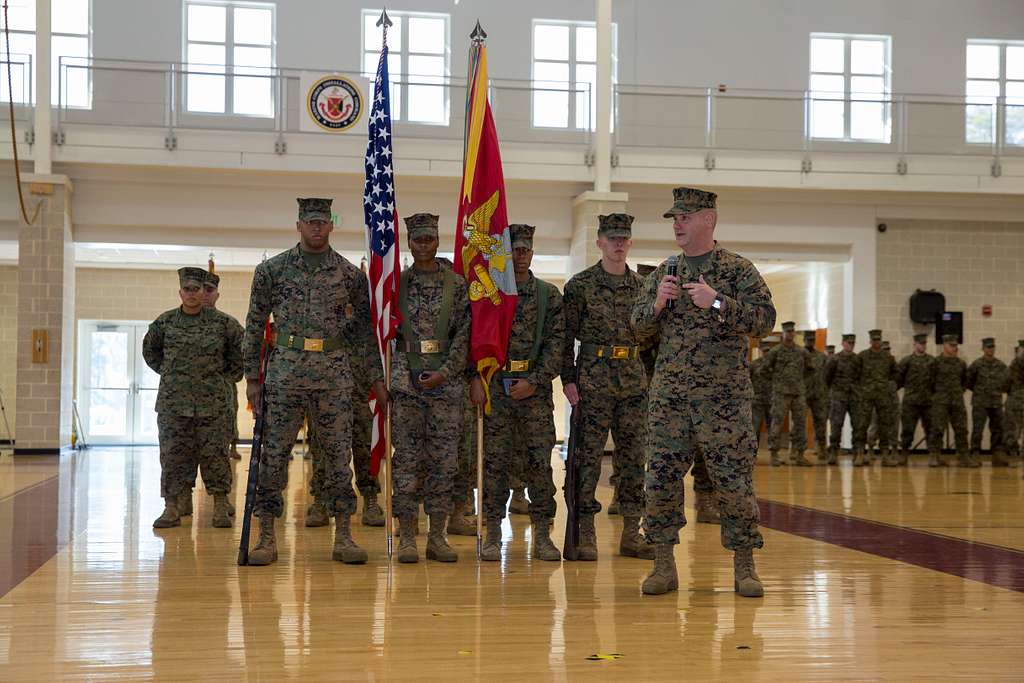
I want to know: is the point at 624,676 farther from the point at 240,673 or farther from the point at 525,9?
the point at 525,9

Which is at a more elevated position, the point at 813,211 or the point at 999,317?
the point at 813,211

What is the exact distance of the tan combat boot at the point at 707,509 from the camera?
729 cm

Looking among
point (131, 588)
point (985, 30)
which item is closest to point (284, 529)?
point (131, 588)

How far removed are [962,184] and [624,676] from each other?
45.5 feet

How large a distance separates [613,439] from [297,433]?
62.0 inches

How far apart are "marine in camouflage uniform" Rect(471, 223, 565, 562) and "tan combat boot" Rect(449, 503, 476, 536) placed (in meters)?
1.06

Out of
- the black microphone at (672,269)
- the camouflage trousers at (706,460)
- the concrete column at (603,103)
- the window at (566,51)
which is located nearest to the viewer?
the camouflage trousers at (706,460)

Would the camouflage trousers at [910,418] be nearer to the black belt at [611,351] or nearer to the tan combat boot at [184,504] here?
the black belt at [611,351]

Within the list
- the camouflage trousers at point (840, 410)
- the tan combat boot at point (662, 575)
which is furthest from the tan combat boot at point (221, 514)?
the camouflage trousers at point (840, 410)

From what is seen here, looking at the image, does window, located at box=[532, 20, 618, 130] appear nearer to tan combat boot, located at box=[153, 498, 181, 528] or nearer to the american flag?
the american flag

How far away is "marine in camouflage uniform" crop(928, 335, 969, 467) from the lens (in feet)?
47.1

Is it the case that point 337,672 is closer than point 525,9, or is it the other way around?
point 337,672

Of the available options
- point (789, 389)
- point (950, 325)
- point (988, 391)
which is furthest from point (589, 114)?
point (988, 391)

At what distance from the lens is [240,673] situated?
3291 millimetres
